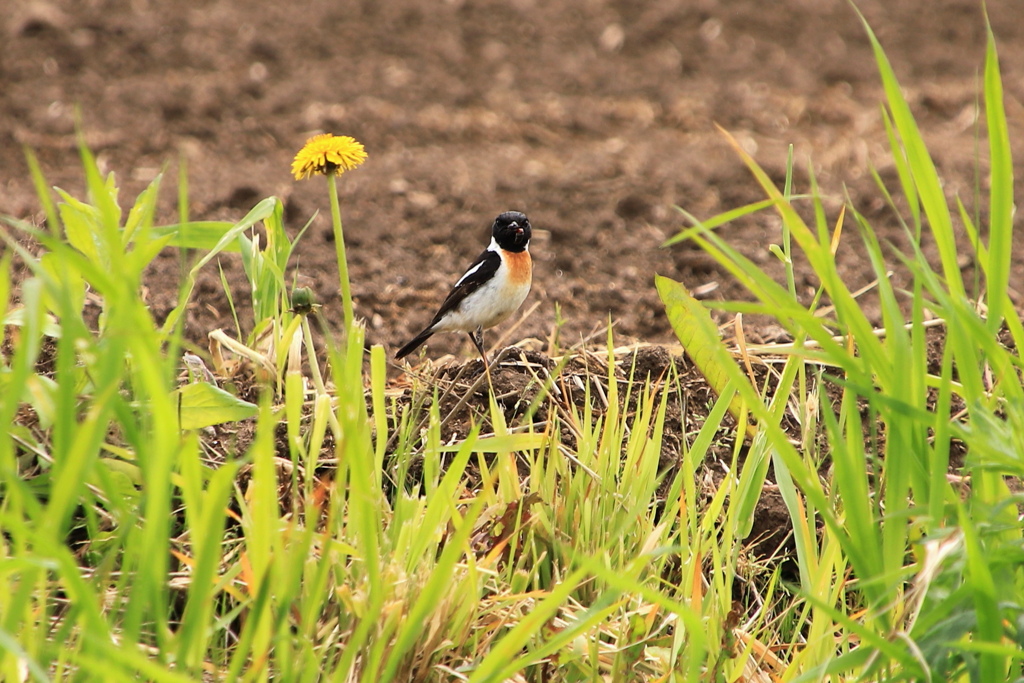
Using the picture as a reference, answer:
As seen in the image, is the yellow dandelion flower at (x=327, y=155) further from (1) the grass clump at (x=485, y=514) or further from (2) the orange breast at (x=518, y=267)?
(2) the orange breast at (x=518, y=267)

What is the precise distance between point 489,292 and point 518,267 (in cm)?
21

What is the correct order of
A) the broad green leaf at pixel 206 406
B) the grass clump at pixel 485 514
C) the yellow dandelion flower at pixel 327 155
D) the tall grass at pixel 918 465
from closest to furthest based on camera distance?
the grass clump at pixel 485 514
the tall grass at pixel 918 465
the broad green leaf at pixel 206 406
the yellow dandelion flower at pixel 327 155

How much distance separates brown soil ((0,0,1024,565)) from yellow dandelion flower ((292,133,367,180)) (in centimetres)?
140

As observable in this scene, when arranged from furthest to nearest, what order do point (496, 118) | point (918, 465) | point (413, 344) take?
point (496, 118), point (413, 344), point (918, 465)

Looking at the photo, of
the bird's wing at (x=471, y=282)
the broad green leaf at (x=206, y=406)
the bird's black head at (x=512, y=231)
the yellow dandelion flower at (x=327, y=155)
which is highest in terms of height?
the yellow dandelion flower at (x=327, y=155)

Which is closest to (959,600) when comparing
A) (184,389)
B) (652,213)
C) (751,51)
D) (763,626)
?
(763,626)

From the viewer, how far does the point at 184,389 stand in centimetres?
259

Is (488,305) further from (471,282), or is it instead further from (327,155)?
(327,155)

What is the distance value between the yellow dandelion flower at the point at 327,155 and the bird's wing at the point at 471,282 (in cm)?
114

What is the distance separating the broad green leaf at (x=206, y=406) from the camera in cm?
261

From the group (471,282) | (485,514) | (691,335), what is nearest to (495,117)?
(471,282)

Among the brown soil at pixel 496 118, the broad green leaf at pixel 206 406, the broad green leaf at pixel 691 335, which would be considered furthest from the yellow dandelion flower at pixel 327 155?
the brown soil at pixel 496 118

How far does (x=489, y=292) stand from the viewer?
4.05 metres

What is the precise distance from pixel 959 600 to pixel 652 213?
4.19m
